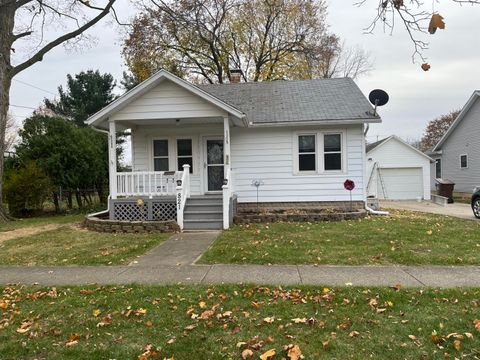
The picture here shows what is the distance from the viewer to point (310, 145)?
13422 mm

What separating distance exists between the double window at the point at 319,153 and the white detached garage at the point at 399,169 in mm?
12609

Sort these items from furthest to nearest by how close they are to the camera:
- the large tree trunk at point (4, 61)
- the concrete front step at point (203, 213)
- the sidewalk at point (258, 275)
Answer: the large tree trunk at point (4, 61) < the concrete front step at point (203, 213) < the sidewalk at point (258, 275)

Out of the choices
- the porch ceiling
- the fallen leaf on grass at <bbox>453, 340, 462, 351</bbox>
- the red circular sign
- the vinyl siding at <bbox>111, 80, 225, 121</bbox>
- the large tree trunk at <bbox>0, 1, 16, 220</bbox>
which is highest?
the large tree trunk at <bbox>0, 1, 16, 220</bbox>

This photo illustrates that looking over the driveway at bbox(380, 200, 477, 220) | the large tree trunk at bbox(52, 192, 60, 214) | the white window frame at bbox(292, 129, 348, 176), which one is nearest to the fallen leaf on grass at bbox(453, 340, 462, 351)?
the white window frame at bbox(292, 129, 348, 176)

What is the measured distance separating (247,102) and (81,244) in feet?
27.7

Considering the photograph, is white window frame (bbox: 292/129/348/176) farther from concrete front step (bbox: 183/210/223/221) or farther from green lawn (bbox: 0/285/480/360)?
green lawn (bbox: 0/285/480/360)

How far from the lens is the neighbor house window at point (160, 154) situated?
547 inches

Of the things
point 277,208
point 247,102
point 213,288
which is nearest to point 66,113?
point 247,102

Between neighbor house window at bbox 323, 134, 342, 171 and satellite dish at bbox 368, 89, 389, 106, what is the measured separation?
5.23ft

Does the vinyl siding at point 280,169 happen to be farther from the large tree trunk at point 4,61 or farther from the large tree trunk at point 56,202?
the large tree trunk at point 56,202

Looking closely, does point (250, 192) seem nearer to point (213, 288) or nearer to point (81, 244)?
point (81, 244)

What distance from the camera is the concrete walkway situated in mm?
5434

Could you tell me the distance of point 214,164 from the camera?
13828 millimetres

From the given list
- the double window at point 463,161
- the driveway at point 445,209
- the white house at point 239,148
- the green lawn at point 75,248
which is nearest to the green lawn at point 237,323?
the green lawn at point 75,248
